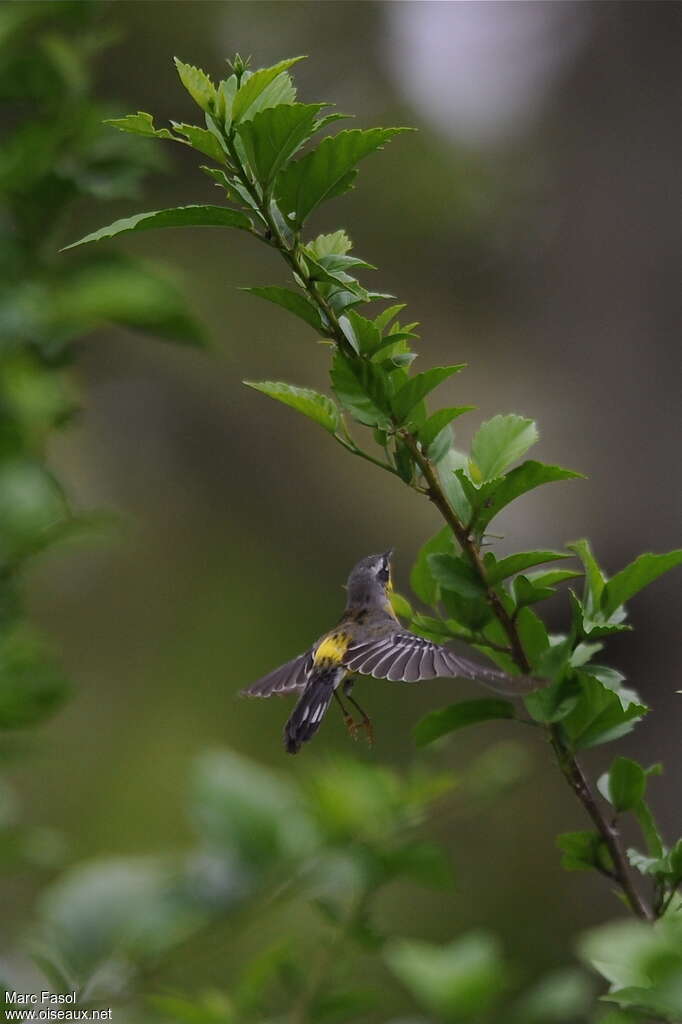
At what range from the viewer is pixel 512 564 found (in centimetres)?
59

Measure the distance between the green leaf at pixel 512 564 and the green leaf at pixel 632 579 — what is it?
40 millimetres

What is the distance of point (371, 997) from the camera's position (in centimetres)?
51

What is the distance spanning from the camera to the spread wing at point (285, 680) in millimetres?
902

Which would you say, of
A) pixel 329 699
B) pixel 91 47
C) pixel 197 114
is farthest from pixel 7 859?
pixel 197 114

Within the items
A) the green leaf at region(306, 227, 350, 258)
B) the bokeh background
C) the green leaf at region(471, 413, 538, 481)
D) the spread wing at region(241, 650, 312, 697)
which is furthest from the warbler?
the bokeh background

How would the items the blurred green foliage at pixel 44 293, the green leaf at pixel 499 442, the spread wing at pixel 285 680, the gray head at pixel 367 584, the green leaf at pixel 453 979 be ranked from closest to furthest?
the green leaf at pixel 453 979, the green leaf at pixel 499 442, the blurred green foliage at pixel 44 293, the spread wing at pixel 285 680, the gray head at pixel 367 584

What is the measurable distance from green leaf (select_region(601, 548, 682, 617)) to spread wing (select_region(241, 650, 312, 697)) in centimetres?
34

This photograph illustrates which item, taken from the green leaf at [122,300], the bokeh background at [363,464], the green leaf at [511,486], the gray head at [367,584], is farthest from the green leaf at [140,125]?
the bokeh background at [363,464]

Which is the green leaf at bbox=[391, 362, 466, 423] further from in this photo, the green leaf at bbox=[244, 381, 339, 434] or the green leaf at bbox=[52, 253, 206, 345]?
the green leaf at bbox=[52, 253, 206, 345]

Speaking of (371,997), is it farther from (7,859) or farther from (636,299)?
(636,299)

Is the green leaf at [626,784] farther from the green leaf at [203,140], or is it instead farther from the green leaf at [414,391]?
the green leaf at [203,140]

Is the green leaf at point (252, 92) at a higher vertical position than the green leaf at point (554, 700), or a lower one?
higher

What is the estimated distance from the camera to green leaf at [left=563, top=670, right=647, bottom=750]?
0.59 metres

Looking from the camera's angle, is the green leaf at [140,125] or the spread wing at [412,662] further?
the spread wing at [412,662]
